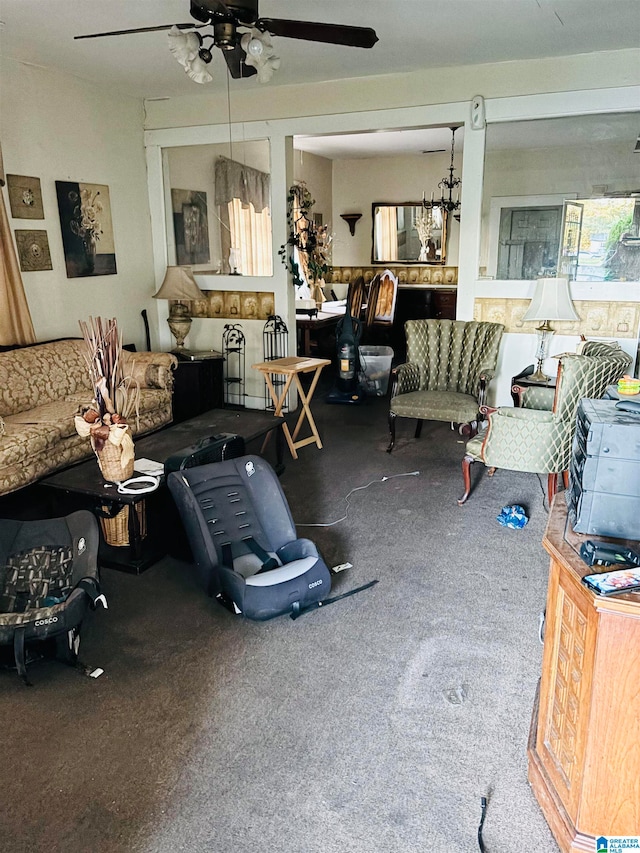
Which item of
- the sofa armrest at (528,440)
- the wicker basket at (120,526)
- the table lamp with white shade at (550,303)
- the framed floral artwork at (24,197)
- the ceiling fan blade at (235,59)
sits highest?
the ceiling fan blade at (235,59)

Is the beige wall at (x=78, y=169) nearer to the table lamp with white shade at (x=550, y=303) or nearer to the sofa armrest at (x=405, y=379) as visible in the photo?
the sofa armrest at (x=405, y=379)

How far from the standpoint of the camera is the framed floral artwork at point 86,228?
5.24m

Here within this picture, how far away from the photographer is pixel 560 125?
191 inches

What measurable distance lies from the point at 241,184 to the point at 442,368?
9.12 ft

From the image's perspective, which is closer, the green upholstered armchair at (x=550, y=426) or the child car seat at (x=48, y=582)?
the child car seat at (x=48, y=582)

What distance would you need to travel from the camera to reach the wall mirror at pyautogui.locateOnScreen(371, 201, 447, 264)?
9.23 meters

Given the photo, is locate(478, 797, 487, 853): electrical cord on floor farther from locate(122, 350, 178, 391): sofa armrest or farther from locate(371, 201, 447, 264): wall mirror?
locate(371, 201, 447, 264): wall mirror

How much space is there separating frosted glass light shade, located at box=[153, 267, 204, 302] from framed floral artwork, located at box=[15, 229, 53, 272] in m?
1.03

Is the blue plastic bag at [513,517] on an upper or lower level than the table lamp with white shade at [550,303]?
lower

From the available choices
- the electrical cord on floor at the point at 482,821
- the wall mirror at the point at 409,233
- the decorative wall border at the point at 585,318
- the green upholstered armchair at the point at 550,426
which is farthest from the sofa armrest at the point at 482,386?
the wall mirror at the point at 409,233

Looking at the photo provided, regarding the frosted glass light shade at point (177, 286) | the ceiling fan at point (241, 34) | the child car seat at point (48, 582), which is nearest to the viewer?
the child car seat at point (48, 582)

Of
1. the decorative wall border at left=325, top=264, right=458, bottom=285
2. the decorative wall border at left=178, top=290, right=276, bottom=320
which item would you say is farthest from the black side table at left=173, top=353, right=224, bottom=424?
the decorative wall border at left=325, top=264, right=458, bottom=285

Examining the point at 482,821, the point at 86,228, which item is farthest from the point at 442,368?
the point at 482,821

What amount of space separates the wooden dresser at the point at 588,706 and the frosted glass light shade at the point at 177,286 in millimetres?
4704
